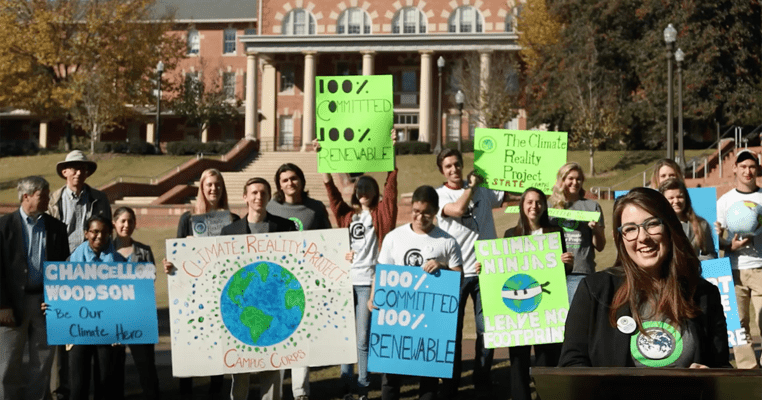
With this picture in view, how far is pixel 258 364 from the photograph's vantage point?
258 inches

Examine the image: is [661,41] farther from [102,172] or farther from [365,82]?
[365,82]

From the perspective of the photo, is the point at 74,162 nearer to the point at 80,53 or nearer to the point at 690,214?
the point at 690,214

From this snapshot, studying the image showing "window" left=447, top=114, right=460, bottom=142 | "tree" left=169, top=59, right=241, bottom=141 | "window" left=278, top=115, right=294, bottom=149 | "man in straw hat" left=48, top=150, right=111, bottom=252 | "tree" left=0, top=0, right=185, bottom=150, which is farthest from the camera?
"window" left=278, top=115, right=294, bottom=149

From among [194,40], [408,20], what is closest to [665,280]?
[408,20]

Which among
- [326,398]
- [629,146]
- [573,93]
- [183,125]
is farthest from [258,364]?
[183,125]

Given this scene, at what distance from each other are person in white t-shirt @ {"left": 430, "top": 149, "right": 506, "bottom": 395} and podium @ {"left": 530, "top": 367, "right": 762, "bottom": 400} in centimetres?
462

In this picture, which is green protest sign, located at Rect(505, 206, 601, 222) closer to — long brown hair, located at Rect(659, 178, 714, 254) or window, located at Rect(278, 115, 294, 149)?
long brown hair, located at Rect(659, 178, 714, 254)

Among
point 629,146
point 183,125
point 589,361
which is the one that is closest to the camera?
point 589,361

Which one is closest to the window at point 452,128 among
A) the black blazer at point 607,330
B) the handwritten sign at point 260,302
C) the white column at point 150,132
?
the white column at point 150,132

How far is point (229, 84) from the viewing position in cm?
6238

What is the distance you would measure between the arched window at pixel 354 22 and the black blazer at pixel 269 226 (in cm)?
5049

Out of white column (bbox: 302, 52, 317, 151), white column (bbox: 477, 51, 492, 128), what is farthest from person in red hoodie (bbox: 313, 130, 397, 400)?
white column (bbox: 302, 52, 317, 151)

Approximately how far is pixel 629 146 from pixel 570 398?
4158cm

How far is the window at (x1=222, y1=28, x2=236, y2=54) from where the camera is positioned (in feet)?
211
